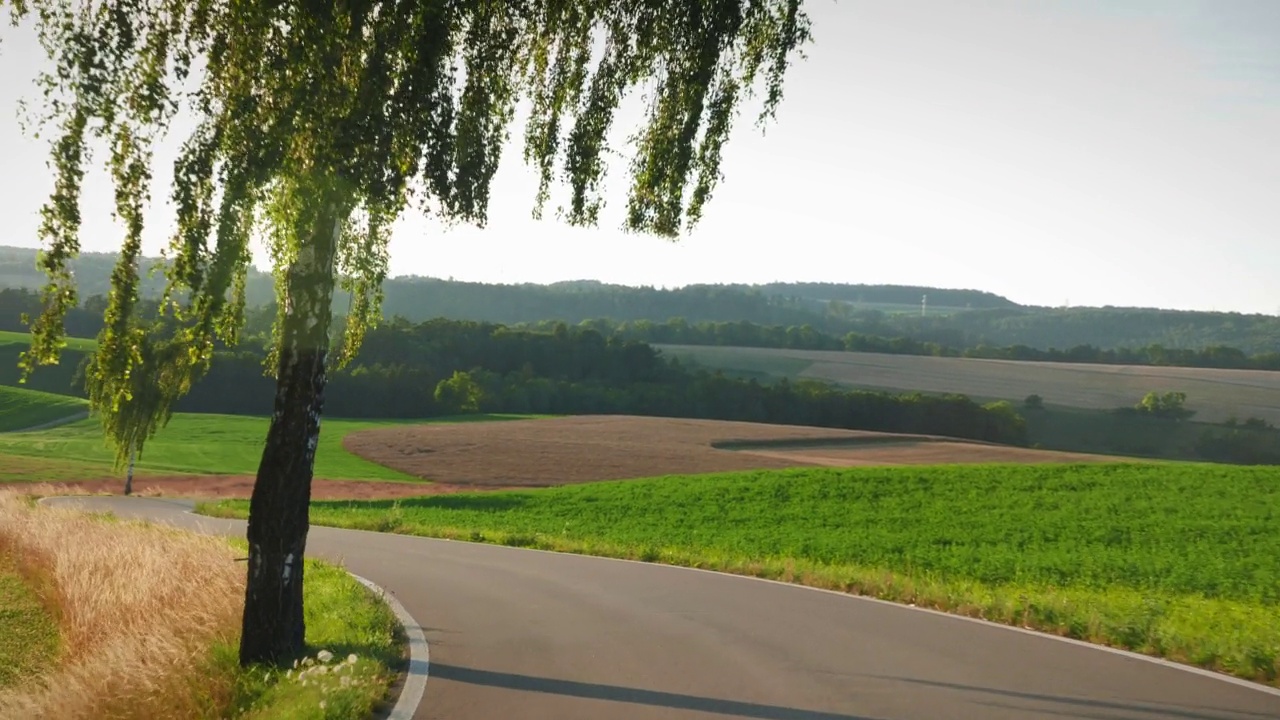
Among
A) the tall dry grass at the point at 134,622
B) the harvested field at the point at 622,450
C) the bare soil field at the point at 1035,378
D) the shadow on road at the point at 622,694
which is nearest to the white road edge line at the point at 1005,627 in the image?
the shadow on road at the point at 622,694

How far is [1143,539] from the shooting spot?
24.4m

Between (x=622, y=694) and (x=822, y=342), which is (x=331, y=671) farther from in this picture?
(x=822, y=342)

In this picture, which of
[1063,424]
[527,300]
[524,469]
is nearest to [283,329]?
[524,469]

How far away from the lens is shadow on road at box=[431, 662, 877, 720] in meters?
7.92

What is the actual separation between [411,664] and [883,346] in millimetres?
97557

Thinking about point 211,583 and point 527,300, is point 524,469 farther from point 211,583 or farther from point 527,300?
point 527,300

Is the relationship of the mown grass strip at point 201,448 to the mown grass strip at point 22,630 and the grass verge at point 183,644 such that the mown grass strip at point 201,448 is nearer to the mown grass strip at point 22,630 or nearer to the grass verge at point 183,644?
the mown grass strip at point 22,630

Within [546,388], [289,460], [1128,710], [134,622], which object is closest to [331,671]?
[289,460]

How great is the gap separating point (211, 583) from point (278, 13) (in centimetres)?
664

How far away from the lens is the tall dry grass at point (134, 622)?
29.4ft

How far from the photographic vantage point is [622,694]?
8625 millimetres

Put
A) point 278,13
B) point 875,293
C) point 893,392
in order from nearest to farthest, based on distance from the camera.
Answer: point 278,13 < point 893,392 < point 875,293

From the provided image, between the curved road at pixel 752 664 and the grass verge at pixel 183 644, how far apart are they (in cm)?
68

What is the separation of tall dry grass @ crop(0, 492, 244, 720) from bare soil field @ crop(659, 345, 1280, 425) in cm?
6278
